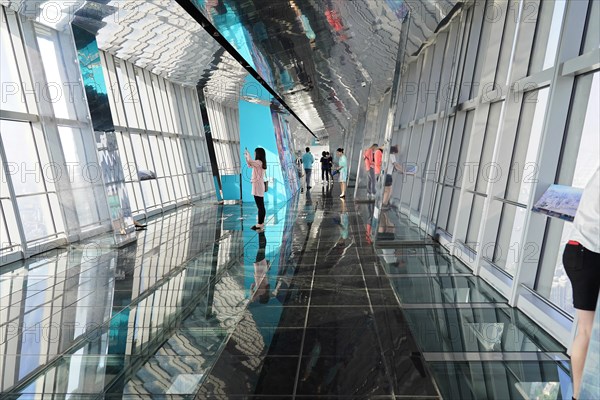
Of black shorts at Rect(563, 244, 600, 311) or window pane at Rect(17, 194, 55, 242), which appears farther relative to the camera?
window pane at Rect(17, 194, 55, 242)

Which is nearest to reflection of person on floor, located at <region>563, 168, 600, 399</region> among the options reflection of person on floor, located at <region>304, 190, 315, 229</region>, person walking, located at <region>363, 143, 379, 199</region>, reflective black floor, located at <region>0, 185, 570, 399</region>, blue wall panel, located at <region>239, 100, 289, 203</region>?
reflective black floor, located at <region>0, 185, 570, 399</region>

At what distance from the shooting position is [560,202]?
4.30m

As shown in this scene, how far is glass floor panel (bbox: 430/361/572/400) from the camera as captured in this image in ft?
10.6

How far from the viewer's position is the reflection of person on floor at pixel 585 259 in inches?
110

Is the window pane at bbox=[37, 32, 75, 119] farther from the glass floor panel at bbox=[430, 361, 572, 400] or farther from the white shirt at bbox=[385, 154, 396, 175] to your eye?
the glass floor panel at bbox=[430, 361, 572, 400]

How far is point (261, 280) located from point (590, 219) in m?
Result: 4.41

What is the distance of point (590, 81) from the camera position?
15.7ft

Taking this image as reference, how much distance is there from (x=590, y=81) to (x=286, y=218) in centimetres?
970

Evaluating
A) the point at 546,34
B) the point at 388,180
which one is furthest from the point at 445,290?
the point at 388,180

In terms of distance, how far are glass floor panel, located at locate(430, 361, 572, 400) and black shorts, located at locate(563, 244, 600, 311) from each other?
66 centimetres

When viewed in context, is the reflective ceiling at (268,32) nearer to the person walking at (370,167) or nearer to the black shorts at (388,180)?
the person walking at (370,167)

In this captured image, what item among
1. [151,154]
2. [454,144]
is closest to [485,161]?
[454,144]

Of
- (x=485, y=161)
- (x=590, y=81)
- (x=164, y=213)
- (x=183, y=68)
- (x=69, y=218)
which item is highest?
(x=183, y=68)

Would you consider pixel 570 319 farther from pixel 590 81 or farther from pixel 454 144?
pixel 454 144
